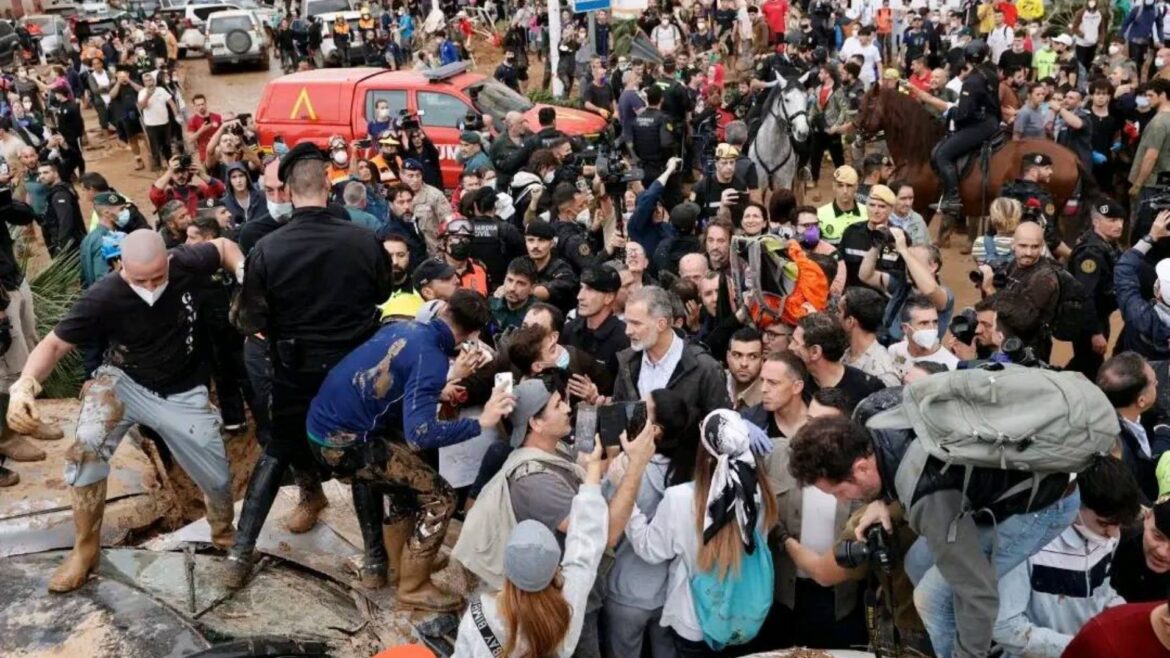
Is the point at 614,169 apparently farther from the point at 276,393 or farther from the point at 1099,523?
the point at 1099,523

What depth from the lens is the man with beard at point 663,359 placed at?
204 inches

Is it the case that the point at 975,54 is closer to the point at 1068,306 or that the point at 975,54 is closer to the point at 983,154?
the point at 983,154

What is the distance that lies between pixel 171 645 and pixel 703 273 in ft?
12.5

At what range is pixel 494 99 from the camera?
15.2 m

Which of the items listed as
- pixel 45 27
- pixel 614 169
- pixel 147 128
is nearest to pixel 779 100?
pixel 614 169

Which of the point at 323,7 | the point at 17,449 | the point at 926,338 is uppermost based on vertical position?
the point at 926,338

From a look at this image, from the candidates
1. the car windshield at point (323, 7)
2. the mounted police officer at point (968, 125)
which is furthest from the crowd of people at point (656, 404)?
the car windshield at point (323, 7)

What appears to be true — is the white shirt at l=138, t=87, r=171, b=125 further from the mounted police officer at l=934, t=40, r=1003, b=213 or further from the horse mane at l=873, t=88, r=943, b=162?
the mounted police officer at l=934, t=40, r=1003, b=213

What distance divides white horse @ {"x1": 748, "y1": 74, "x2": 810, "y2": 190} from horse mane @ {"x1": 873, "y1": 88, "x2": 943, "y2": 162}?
2.87 ft

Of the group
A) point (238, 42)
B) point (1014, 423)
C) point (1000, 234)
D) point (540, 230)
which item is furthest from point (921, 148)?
point (238, 42)

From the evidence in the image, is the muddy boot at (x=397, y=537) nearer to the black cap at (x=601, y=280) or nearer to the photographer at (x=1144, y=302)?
the black cap at (x=601, y=280)

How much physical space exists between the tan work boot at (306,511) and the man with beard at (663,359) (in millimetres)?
1617

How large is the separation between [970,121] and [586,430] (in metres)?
8.24

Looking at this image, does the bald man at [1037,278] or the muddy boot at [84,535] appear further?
the bald man at [1037,278]
